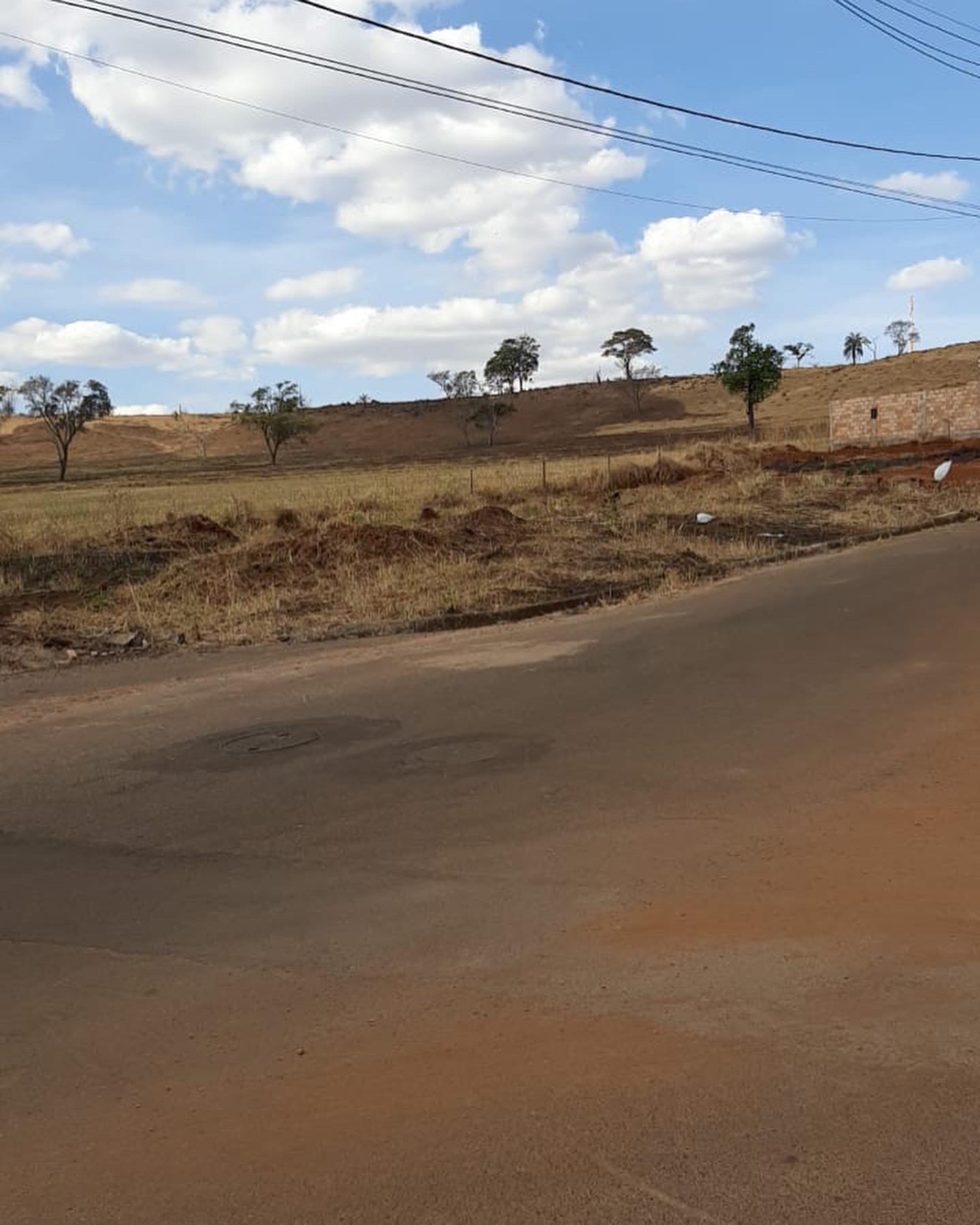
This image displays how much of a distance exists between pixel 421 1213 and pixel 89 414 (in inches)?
3600

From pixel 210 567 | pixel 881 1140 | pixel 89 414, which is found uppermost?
pixel 89 414

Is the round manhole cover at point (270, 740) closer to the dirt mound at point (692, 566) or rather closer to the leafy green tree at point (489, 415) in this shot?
the dirt mound at point (692, 566)

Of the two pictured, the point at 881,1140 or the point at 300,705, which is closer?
the point at 881,1140

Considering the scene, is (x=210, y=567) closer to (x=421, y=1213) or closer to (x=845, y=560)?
(x=845, y=560)

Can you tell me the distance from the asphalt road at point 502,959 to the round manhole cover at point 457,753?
4 cm

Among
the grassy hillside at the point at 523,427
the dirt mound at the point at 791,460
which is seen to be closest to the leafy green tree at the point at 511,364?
the grassy hillside at the point at 523,427

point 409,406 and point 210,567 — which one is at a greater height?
point 409,406

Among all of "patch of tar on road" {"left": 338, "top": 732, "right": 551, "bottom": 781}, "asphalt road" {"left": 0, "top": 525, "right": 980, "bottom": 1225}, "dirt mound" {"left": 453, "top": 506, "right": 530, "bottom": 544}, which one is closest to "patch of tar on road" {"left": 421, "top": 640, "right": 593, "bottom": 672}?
"asphalt road" {"left": 0, "top": 525, "right": 980, "bottom": 1225}

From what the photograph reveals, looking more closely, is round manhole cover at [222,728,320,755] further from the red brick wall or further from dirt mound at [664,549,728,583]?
the red brick wall

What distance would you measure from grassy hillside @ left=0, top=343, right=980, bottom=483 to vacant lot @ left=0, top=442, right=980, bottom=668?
41423mm

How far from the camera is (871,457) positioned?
42.6 meters

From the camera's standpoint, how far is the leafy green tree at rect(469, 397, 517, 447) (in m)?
101

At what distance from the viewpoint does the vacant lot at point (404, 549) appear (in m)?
13.5

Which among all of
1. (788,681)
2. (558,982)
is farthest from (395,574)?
(558,982)
